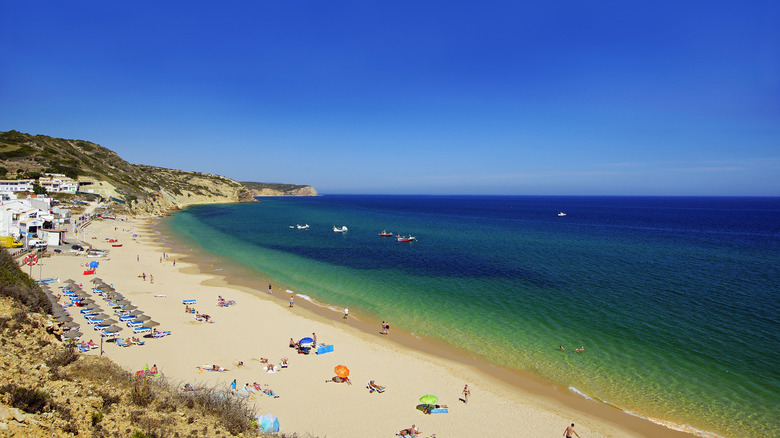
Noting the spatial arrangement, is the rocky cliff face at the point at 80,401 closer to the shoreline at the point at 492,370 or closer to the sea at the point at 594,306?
the shoreline at the point at 492,370

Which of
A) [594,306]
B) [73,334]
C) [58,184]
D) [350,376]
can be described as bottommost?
[350,376]

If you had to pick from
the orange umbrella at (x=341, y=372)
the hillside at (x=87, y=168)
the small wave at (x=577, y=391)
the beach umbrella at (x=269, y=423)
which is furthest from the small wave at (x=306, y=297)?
the hillside at (x=87, y=168)

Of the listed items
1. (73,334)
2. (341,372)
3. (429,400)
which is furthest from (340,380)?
(73,334)

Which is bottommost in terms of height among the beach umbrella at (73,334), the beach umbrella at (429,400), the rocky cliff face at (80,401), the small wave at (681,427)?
the small wave at (681,427)

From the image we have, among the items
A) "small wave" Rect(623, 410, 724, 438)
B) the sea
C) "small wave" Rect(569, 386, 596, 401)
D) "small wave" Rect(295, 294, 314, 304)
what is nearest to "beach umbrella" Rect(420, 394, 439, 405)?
the sea

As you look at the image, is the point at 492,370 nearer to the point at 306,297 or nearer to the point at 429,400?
the point at 429,400

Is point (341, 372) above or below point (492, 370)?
above

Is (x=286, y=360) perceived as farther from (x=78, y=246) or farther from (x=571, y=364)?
(x=78, y=246)
